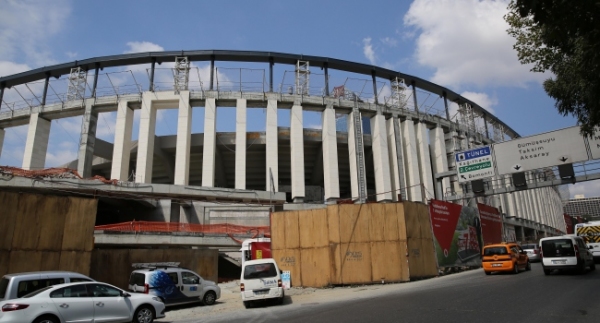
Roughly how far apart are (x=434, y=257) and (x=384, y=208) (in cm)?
447

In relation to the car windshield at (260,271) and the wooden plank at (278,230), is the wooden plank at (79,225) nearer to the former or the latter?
the car windshield at (260,271)

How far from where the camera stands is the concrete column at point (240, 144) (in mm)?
36562

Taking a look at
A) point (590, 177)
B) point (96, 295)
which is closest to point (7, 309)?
point (96, 295)

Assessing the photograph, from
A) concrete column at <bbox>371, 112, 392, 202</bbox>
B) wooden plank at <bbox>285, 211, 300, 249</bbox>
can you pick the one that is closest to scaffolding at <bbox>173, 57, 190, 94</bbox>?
concrete column at <bbox>371, 112, 392, 202</bbox>

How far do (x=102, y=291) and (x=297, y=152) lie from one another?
29.5m

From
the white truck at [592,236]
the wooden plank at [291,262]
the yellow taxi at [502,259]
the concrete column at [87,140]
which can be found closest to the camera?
the yellow taxi at [502,259]

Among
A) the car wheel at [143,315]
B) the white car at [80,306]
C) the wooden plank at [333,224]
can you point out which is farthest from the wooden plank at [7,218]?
the wooden plank at [333,224]

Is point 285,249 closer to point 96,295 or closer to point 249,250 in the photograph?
point 249,250

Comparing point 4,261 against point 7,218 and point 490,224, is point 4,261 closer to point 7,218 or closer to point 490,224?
point 7,218

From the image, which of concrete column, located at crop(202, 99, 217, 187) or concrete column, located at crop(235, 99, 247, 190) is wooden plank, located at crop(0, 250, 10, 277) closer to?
concrete column, located at crop(202, 99, 217, 187)

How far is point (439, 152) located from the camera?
48812 mm

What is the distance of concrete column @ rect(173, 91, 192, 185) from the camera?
118 feet

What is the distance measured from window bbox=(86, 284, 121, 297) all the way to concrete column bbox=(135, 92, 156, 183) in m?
27.1

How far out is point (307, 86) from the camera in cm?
4184
